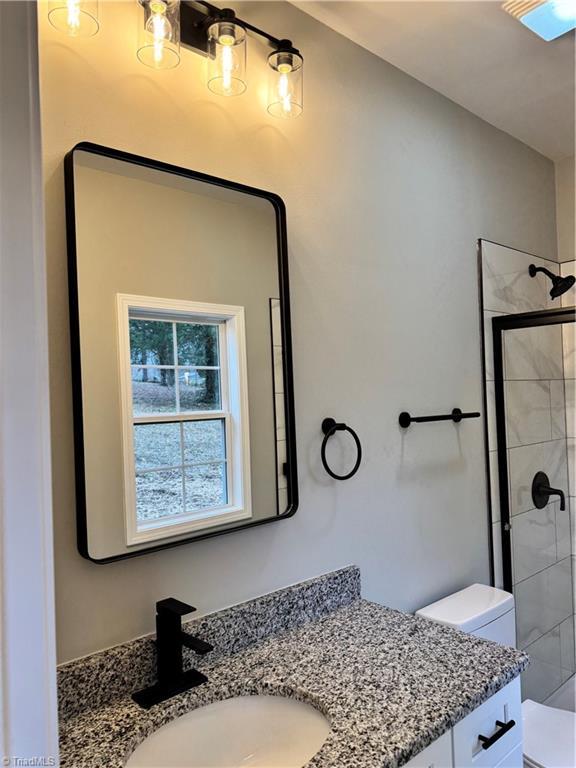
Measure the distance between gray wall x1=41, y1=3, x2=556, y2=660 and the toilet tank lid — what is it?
2.6 inches

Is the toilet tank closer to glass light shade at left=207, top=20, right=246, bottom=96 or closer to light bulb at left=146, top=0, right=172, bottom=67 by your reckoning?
glass light shade at left=207, top=20, right=246, bottom=96

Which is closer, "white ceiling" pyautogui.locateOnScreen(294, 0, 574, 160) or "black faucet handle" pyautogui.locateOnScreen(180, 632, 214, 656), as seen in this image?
"black faucet handle" pyautogui.locateOnScreen(180, 632, 214, 656)

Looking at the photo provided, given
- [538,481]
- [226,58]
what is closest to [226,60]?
[226,58]

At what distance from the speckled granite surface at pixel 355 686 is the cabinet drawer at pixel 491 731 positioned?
0.05 meters

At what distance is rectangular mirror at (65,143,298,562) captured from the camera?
1106mm

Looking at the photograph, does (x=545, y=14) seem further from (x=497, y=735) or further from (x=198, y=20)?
(x=497, y=735)

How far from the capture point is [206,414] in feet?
4.21

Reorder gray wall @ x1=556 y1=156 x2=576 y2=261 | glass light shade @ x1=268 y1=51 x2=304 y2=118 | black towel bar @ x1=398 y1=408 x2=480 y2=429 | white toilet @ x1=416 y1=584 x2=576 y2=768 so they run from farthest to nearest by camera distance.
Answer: gray wall @ x1=556 y1=156 x2=576 y2=261
black towel bar @ x1=398 y1=408 x2=480 y2=429
white toilet @ x1=416 y1=584 x2=576 y2=768
glass light shade @ x1=268 y1=51 x2=304 y2=118

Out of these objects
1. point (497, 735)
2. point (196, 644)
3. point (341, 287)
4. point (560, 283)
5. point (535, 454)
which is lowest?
point (497, 735)

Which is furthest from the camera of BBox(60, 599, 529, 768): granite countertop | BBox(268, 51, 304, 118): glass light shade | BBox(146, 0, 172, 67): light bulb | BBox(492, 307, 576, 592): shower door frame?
BBox(492, 307, 576, 592): shower door frame

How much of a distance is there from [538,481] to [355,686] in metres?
1.67

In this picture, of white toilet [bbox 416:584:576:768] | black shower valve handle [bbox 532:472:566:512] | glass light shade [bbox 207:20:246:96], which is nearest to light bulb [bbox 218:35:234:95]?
glass light shade [bbox 207:20:246:96]

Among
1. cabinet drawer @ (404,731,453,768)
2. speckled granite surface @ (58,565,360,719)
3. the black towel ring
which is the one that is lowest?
cabinet drawer @ (404,731,453,768)

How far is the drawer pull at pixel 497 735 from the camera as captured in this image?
1.12m
